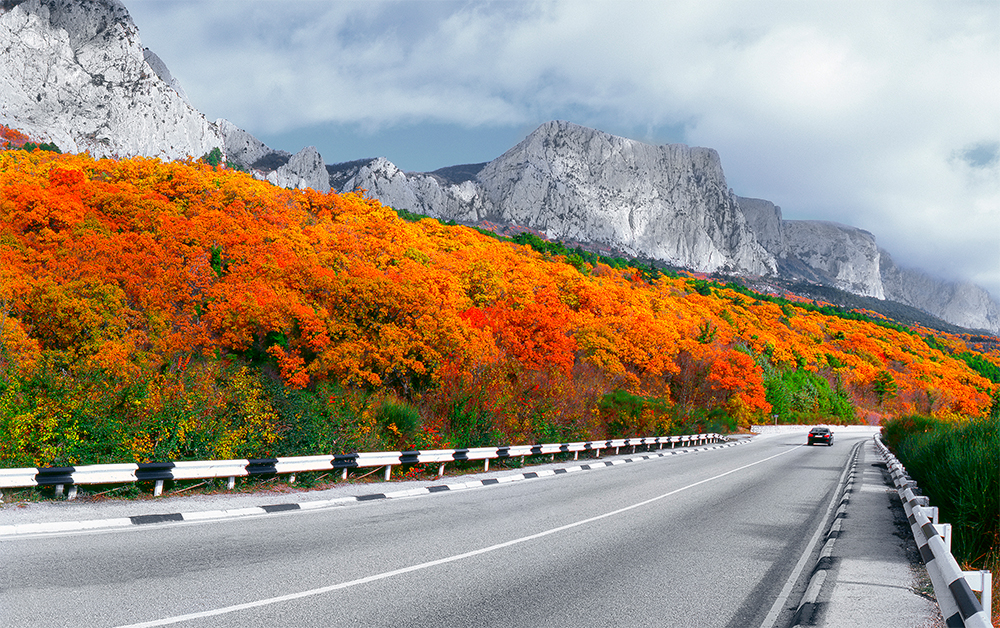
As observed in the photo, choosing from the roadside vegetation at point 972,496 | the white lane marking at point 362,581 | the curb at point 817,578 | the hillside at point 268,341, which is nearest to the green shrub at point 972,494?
the roadside vegetation at point 972,496

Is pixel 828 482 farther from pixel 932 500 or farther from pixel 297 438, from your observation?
pixel 297 438

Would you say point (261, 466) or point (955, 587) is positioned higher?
point (955, 587)

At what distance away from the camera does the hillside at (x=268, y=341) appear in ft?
40.9

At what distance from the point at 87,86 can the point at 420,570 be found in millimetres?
153722

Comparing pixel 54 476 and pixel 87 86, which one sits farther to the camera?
pixel 87 86

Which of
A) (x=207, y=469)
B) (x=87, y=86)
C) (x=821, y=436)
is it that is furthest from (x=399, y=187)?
(x=207, y=469)

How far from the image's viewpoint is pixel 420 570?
6.93m

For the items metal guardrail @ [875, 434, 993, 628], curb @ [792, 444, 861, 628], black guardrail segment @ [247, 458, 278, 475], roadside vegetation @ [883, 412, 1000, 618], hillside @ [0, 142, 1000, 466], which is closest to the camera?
metal guardrail @ [875, 434, 993, 628]

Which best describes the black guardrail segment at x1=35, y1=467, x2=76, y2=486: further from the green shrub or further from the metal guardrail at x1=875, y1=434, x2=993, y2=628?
the green shrub

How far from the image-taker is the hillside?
12469 mm

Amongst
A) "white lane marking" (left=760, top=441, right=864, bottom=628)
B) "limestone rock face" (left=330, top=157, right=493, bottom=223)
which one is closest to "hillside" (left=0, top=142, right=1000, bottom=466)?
"white lane marking" (left=760, top=441, right=864, bottom=628)

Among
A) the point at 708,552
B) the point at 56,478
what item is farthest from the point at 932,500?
the point at 56,478

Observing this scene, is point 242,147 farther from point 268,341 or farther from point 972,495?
point 972,495

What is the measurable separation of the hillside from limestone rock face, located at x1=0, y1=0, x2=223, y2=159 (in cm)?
8222
